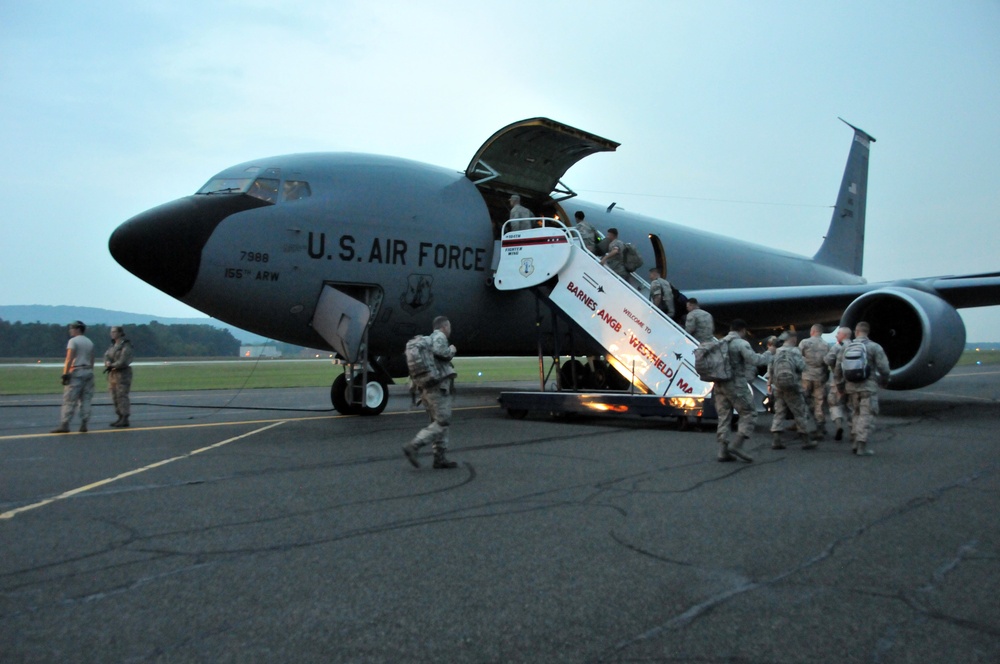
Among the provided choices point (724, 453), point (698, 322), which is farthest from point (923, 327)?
point (724, 453)

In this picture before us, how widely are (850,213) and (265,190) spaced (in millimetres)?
18255

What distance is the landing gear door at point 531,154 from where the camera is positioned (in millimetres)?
12594

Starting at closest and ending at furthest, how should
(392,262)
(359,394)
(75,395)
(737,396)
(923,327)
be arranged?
(737,396)
(75,395)
(392,262)
(359,394)
(923,327)

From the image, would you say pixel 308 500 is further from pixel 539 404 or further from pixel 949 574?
pixel 539 404

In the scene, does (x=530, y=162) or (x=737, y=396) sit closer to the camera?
(x=737, y=396)

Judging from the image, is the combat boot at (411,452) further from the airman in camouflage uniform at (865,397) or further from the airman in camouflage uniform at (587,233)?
the airman in camouflage uniform at (587,233)

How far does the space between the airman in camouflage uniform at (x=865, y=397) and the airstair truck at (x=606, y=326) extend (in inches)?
77.4

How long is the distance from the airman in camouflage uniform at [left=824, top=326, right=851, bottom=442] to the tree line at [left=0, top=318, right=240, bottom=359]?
25.6 meters

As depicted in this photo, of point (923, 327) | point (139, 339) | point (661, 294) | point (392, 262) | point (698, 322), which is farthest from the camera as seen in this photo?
point (139, 339)

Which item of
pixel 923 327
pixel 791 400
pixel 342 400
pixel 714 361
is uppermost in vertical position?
pixel 923 327

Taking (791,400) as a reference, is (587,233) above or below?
above

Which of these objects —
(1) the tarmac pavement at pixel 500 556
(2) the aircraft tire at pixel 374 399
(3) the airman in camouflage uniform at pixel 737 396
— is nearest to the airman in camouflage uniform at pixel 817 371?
(1) the tarmac pavement at pixel 500 556

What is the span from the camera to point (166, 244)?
9.78m

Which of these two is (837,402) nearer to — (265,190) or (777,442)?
(777,442)
